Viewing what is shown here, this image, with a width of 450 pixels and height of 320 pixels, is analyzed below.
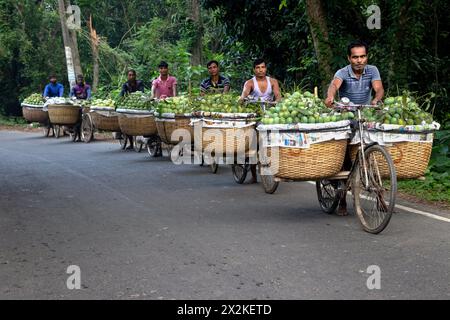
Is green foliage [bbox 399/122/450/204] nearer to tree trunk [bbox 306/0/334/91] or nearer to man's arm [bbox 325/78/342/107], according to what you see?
man's arm [bbox 325/78/342/107]

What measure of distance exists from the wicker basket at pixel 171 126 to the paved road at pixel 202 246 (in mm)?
2171

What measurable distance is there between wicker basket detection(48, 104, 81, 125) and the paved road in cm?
1044

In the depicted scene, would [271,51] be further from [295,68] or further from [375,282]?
[375,282]

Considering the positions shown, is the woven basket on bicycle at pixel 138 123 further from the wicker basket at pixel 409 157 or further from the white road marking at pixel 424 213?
the wicker basket at pixel 409 157

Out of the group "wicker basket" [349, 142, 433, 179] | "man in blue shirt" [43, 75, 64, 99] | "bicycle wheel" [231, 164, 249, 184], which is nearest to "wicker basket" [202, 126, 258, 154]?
"bicycle wheel" [231, 164, 249, 184]

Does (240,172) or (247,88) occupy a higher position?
(247,88)

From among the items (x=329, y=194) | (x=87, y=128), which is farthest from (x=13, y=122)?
(x=329, y=194)

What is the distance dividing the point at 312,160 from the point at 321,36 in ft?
21.8

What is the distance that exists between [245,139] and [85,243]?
391cm

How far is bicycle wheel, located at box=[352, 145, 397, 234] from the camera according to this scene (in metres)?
6.81

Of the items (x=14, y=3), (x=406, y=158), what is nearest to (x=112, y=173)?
(x=406, y=158)

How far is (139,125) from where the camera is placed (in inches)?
603

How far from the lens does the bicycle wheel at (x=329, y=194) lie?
7.93 meters

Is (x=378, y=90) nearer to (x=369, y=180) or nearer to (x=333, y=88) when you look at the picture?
(x=333, y=88)
